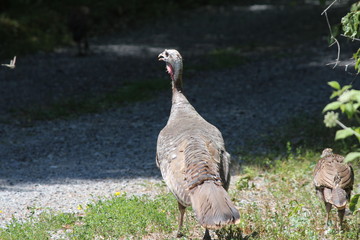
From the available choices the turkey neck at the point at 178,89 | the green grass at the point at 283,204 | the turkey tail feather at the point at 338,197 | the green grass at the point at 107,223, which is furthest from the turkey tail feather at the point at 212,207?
the turkey neck at the point at 178,89

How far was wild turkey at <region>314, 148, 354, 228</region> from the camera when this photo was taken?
6277mm

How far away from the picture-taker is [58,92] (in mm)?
14734

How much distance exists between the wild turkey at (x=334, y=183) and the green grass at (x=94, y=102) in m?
7.53

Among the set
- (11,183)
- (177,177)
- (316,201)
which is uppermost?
(177,177)

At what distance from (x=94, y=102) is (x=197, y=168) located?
8414 millimetres

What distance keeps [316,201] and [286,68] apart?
31.6ft

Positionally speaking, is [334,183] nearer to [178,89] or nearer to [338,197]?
[338,197]

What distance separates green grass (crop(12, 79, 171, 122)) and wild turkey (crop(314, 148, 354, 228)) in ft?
24.7

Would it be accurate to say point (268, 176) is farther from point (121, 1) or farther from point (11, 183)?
point (121, 1)

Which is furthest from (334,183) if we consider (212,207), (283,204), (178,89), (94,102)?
(94,102)

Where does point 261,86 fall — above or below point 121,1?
below

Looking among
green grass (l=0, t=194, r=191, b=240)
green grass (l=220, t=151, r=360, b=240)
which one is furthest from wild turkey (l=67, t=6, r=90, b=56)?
green grass (l=0, t=194, r=191, b=240)

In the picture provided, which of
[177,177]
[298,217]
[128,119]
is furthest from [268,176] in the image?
[128,119]

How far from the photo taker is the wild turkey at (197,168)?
17.4 feet
